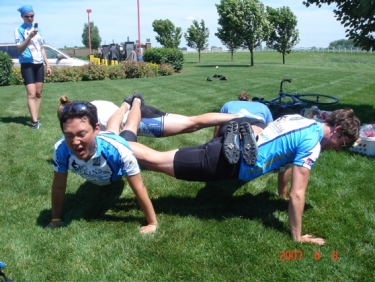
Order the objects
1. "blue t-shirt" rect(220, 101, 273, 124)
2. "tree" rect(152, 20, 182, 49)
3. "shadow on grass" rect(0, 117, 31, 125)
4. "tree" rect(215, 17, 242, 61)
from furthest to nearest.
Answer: "tree" rect(152, 20, 182, 49), "tree" rect(215, 17, 242, 61), "shadow on grass" rect(0, 117, 31, 125), "blue t-shirt" rect(220, 101, 273, 124)

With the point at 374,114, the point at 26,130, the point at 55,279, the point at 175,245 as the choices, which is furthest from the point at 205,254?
the point at 374,114

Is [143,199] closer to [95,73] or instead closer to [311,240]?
[311,240]

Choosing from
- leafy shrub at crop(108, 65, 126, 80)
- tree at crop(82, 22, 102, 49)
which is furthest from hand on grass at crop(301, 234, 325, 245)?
tree at crop(82, 22, 102, 49)

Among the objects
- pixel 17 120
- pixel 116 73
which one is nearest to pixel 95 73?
pixel 116 73

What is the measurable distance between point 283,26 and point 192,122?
111 ft

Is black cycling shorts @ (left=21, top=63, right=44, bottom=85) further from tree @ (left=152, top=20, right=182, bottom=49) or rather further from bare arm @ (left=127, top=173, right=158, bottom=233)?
tree @ (left=152, top=20, right=182, bottom=49)

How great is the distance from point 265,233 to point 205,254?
0.60 metres

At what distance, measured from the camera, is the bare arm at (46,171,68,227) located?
11.5 feet

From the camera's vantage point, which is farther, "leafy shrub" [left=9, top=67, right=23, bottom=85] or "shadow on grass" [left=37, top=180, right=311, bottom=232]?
"leafy shrub" [left=9, top=67, right=23, bottom=85]

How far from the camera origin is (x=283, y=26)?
117 feet

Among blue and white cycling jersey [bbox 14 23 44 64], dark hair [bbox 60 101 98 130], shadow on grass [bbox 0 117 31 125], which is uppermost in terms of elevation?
blue and white cycling jersey [bbox 14 23 44 64]

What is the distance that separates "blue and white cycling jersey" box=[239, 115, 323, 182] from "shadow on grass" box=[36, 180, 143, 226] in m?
1.20

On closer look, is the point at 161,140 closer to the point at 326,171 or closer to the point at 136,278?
the point at 326,171

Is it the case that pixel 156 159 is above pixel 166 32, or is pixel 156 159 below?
below
